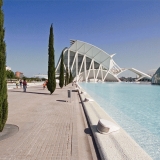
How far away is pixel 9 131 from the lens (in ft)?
15.1

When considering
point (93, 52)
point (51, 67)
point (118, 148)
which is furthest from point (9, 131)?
point (93, 52)

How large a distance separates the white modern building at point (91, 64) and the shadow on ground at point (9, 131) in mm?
58121

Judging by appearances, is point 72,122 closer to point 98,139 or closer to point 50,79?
point 98,139

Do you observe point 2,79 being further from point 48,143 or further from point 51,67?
point 51,67

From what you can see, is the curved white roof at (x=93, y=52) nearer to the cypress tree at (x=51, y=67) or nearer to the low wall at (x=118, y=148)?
the cypress tree at (x=51, y=67)

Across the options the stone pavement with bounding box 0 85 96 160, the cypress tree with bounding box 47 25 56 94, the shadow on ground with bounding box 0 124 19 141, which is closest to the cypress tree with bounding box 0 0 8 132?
the shadow on ground with bounding box 0 124 19 141

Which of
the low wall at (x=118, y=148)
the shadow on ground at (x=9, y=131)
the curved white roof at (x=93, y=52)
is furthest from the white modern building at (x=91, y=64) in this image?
the low wall at (x=118, y=148)

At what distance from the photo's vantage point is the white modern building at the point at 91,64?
63750mm

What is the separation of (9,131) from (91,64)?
62.2 metres

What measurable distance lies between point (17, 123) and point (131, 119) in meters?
4.48

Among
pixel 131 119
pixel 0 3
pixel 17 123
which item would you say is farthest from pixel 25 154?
pixel 131 119

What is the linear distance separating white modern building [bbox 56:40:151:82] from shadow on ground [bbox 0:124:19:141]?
191 ft

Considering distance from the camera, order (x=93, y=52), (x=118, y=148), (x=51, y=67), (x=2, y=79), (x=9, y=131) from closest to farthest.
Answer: (x=118, y=148) < (x=2, y=79) < (x=9, y=131) < (x=51, y=67) < (x=93, y=52)

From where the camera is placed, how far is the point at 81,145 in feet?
12.1
